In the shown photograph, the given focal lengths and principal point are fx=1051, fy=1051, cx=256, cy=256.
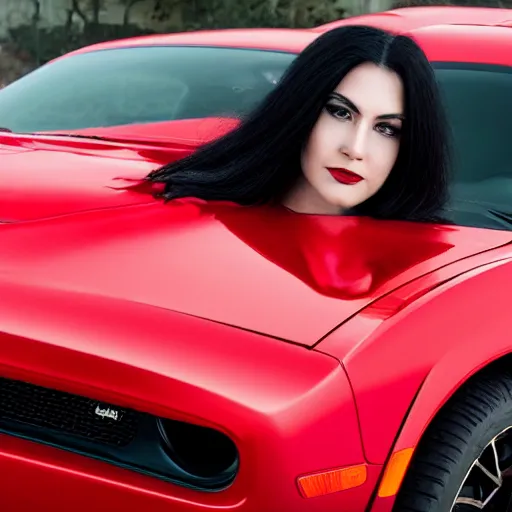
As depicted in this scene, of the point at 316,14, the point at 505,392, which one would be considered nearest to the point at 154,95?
the point at 505,392

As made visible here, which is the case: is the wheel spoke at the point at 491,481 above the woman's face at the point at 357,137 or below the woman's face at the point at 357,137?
below

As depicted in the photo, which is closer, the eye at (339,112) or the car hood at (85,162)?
the car hood at (85,162)

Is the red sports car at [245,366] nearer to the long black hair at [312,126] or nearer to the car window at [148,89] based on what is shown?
the long black hair at [312,126]

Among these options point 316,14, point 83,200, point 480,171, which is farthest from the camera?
point 316,14

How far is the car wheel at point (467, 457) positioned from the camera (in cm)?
200

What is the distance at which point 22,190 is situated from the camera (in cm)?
249

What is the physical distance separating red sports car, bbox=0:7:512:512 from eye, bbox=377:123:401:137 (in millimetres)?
343

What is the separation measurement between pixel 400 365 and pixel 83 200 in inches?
36.3

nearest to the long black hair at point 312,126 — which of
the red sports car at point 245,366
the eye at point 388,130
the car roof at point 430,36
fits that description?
the eye at point 388,130

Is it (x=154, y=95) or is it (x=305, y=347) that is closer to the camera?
(x=305, y=347)

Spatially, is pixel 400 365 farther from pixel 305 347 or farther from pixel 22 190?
pixel 22 190

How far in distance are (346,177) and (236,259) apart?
1.84 feet

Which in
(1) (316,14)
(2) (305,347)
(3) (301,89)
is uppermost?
(3) (301,89)

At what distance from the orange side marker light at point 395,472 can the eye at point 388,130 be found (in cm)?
96
